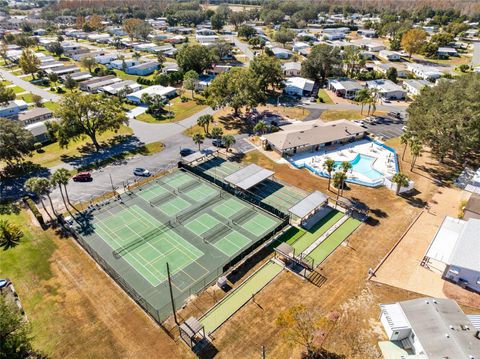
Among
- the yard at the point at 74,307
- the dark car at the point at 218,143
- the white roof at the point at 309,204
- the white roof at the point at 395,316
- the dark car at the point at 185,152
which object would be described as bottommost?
the yard at the point at 74,307

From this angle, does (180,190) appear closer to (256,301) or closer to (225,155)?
(225,155)

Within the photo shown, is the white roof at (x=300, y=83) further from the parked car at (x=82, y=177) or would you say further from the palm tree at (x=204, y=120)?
the parked car at (x=82, y=177)

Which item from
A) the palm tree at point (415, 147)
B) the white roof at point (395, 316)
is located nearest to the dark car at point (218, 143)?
the palm tree at point (415, 147)

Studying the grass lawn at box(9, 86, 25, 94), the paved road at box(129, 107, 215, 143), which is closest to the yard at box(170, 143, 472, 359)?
the paved road at box(129, 107, 215, 143)

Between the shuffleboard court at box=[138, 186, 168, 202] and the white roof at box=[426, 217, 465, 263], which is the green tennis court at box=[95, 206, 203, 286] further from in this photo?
the white roof at box=[426, 217, 465, 263]

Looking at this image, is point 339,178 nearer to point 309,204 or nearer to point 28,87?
point 309,204
